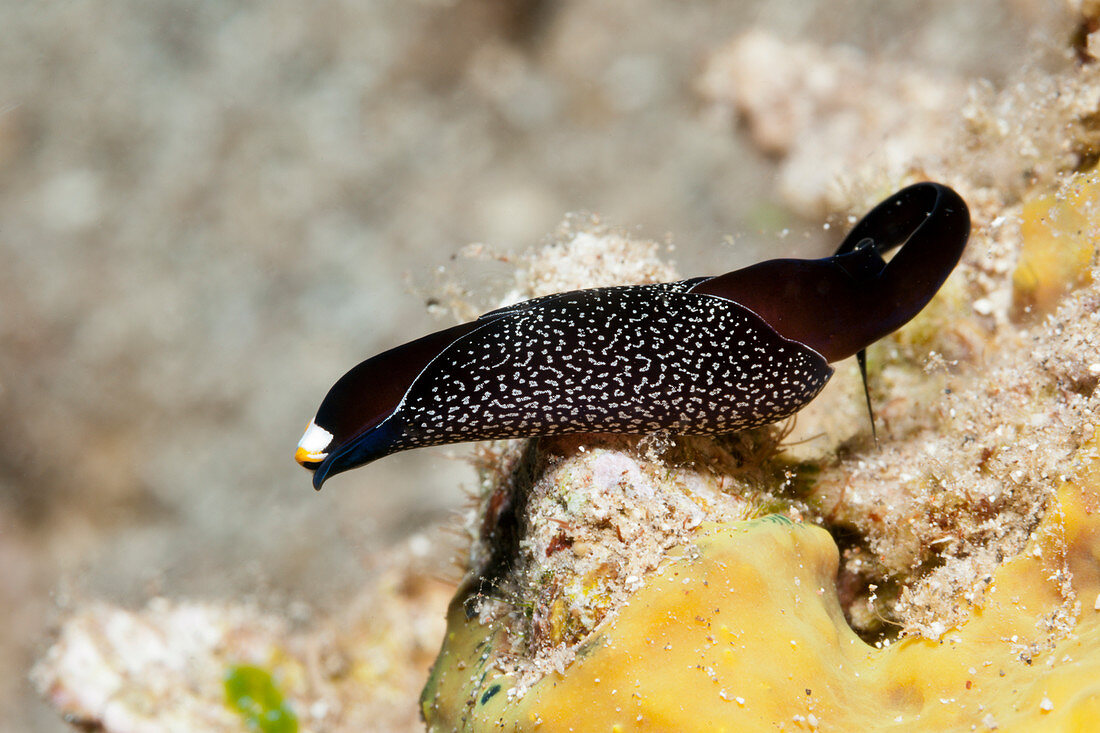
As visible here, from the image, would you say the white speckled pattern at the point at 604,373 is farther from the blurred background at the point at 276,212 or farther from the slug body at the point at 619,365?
the blurred background at the point at 276,212

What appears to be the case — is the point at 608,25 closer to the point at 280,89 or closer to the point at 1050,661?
the point at 280,89

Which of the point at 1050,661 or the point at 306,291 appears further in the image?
the point at 306,291

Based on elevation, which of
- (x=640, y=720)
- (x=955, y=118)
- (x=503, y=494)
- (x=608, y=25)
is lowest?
(x=640, y=720)

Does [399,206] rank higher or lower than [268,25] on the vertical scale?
lower

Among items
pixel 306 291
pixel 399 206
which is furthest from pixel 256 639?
pixel 399 206

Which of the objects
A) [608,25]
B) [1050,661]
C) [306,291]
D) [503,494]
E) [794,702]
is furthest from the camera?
[608,25]

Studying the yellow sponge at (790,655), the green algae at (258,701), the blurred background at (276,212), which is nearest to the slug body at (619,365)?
the yellow sponge at (790,655)

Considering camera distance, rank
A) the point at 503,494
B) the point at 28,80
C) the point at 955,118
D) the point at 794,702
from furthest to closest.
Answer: the point at 28,80 < the point at 955,118 < the point at 503,494 < the point at 794,702
